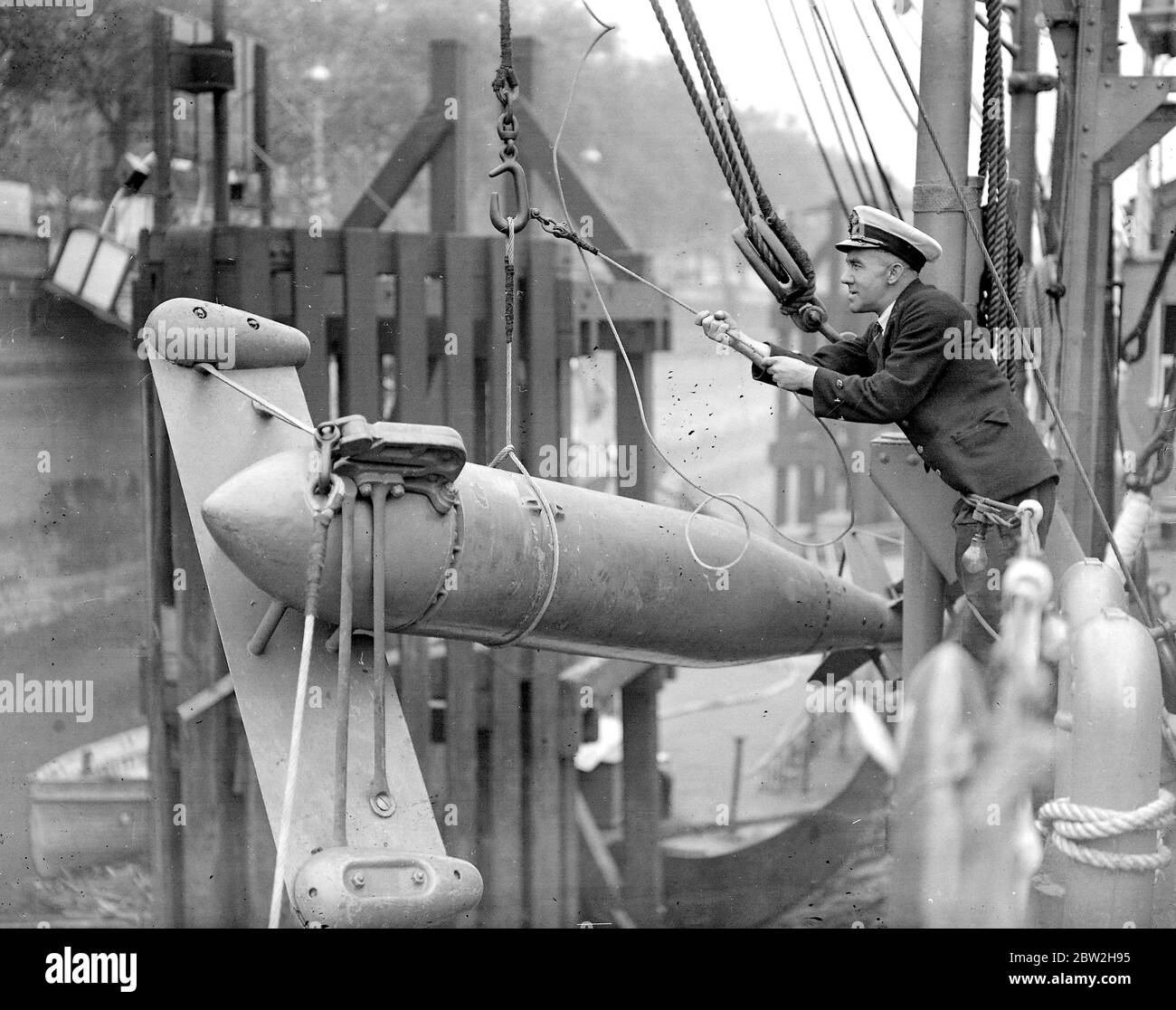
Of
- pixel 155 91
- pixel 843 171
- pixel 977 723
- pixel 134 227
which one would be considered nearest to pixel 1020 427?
pixel 977 723

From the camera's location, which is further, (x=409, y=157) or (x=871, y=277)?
(x=409, y=157)

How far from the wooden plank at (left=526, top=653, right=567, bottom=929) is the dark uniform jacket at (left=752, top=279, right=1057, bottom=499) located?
11.4 ft

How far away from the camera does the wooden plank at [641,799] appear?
855cm

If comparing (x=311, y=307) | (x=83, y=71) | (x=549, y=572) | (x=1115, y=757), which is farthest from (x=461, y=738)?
(x=83, y=71)

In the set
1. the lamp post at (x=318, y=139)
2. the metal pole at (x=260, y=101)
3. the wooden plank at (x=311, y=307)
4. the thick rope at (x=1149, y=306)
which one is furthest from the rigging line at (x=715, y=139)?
the lamp post at (x=318, y=139)

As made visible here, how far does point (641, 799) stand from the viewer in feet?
28.6

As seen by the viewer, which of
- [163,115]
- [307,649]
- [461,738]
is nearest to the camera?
[307,649]

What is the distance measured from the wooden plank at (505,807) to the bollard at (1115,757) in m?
3.82

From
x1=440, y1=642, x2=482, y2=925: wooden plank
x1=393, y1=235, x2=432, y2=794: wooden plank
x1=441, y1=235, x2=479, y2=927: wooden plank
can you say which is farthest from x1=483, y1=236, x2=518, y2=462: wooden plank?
x1=440, y1=642, x2=482, y2=925: wooden plank

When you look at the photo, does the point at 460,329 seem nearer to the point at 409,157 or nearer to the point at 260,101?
the point at 409,157

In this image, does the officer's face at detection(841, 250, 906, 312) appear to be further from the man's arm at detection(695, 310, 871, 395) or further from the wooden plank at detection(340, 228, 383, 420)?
the wooden plank at detection(340, 228, 383, 420)

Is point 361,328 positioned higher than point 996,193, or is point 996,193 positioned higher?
A: point 996,193

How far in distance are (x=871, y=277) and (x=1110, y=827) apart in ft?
5.59

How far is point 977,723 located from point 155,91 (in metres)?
5.21
